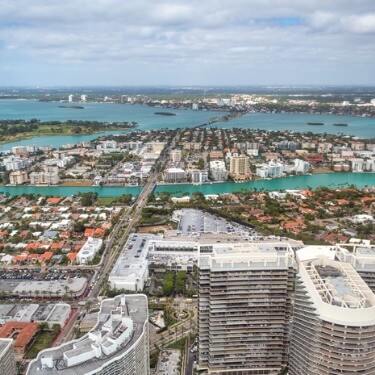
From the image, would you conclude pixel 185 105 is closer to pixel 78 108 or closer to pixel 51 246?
pixel 78 108

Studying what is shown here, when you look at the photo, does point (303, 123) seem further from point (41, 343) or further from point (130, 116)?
point (41, 343)

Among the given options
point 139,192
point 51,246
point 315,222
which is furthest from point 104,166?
point 315,222

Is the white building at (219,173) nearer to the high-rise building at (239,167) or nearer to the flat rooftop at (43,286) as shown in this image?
the high-rise building at (239,167)

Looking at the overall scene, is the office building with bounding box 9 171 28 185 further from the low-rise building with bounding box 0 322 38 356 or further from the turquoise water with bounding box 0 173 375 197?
the low-rise building with bounding box 0 322 38 356

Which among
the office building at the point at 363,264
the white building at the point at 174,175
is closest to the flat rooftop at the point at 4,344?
the office building at the point at 363,264

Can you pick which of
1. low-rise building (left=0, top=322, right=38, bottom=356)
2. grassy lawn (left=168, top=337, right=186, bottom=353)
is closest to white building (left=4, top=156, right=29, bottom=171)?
low-rise building (left=0, top=322, right=38, bottom=356)

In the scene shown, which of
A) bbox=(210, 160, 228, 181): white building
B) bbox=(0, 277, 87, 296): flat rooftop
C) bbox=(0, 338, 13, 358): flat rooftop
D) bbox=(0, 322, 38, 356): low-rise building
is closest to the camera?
bbox=(0, 338, 13, 358): flat rooftop

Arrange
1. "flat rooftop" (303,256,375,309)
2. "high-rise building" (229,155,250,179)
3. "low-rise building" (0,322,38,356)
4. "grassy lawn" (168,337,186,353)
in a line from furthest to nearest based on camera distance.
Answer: "high-rise building" (229,155,250,179) → "grassy lawn" (168,337,186,353) → "low-rise building" (0,322,38,356) → "flat rooftop" (303,256,375,309)
